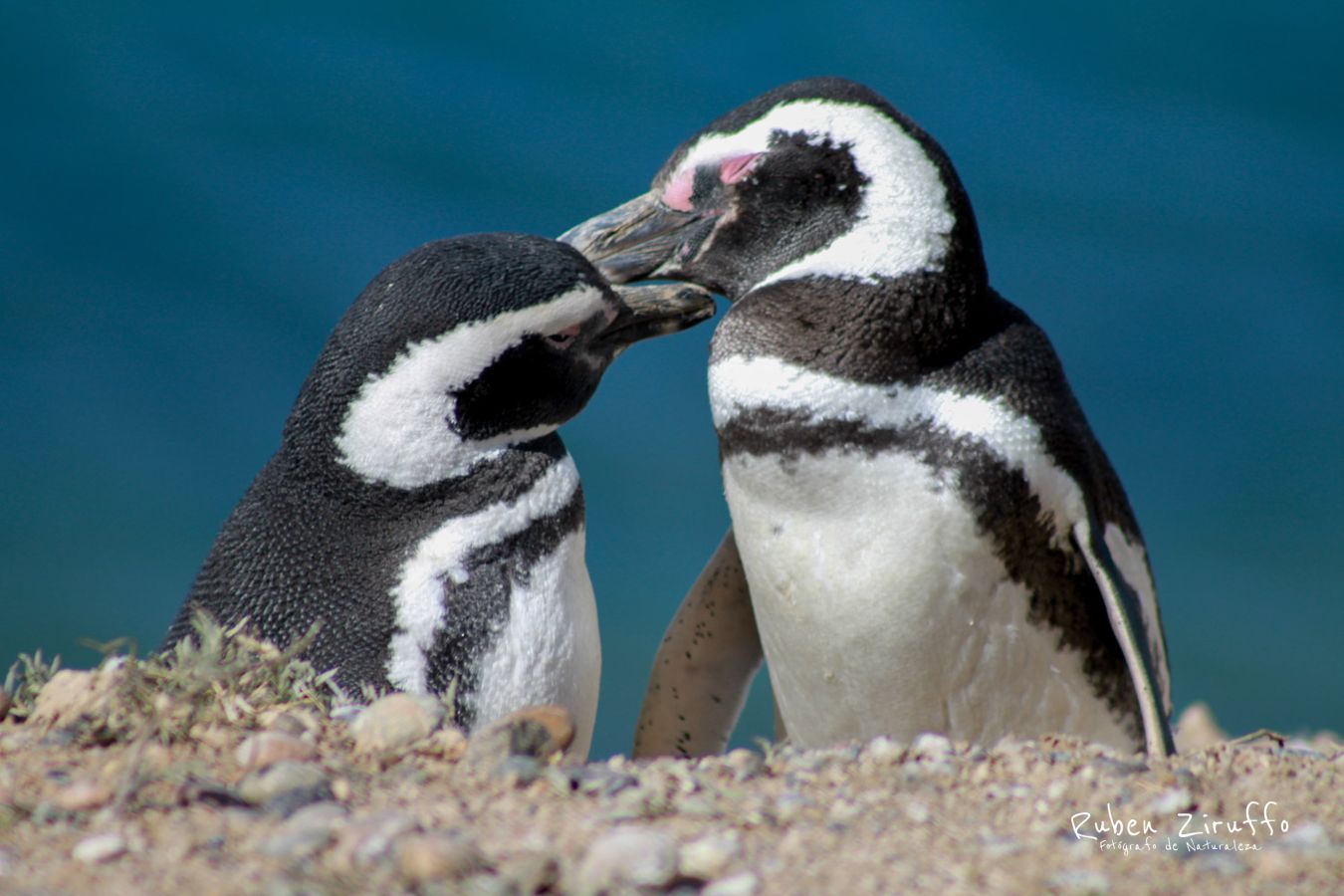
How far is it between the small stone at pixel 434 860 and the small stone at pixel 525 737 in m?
0.41

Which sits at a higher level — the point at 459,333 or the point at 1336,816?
the point at 459,333

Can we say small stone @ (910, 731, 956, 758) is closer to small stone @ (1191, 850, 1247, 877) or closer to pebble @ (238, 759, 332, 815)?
small stone @ (1191, 850, 1247, 877)

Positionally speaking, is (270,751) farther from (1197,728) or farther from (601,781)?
(1197,728)

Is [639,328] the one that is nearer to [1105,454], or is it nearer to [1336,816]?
[1105,454]

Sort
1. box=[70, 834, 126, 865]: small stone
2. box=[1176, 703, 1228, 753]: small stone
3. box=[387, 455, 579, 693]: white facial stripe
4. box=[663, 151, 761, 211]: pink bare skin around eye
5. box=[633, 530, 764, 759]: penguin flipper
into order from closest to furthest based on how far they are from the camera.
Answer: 1. box=[70, 834, 126, 865]: small stone
2. box=[387, 455, 579, 693]: white facial stripe
3. box=[663, 151, 761, 211]: pink bare skin around eye
4. box=[633, 530, 764, 759]: penguin flipper
5. box=[1176, 703, 1228, 753]: small stone

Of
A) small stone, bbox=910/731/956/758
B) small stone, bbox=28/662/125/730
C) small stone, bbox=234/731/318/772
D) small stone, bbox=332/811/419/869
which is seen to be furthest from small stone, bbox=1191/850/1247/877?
small stone, bbox=28/662/125/730

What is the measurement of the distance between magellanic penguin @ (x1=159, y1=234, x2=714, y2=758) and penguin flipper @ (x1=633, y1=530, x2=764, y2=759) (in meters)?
0.64

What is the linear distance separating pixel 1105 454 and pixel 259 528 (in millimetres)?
1846

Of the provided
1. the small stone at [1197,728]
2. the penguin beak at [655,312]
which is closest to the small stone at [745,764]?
the penguin beak at [655,312]

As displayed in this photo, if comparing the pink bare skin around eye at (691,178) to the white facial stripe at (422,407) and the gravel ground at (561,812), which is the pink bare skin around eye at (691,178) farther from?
the gravel ground at (561,812)

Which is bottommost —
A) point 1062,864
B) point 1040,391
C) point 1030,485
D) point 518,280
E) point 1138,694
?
point 1062,864

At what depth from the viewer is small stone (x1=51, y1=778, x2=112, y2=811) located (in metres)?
1.82

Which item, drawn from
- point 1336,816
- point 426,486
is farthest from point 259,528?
point 1336,816

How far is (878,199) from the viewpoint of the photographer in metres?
2.82
